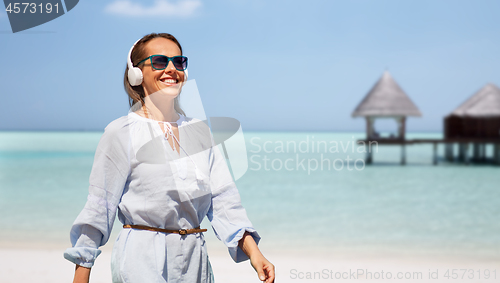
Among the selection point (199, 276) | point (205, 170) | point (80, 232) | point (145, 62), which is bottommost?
point (199, 276)

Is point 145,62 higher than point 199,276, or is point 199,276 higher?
point 145,62

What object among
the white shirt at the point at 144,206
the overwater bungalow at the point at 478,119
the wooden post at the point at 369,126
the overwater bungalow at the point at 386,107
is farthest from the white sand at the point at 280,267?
the overwater bungalow at the point at 478,119

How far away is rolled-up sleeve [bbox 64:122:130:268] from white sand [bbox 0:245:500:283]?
3.34 metres

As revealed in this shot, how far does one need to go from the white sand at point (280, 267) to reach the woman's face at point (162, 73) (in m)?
3.38

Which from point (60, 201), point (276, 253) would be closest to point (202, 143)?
point (276, 253)

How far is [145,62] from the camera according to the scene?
1418 mm

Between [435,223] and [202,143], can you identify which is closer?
[202,143]

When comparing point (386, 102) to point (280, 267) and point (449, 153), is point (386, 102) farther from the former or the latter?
point (280, 267)

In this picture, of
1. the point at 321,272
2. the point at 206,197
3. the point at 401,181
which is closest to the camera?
the point at 206,197

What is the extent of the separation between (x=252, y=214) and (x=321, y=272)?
6.28 metres

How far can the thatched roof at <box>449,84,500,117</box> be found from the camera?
82.9 feet


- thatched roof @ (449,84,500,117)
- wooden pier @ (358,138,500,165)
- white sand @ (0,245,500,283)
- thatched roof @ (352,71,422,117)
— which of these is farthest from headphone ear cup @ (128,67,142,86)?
thatched roof @ (449,84,500,117)

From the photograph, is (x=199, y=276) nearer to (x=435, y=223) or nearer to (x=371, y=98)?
(x=435, y=223)

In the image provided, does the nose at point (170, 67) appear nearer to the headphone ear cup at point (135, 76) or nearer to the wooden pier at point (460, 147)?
the headphone ear cup at point (135, 76)
